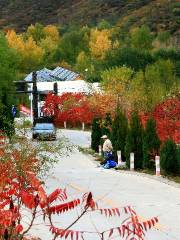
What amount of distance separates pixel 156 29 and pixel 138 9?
3004 centimetres

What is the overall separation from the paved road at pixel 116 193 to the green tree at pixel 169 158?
87cm

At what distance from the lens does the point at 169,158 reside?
2680 centimetres

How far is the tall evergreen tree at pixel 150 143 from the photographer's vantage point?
29625 mm

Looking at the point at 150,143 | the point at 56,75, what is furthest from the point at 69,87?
the point at 150,143

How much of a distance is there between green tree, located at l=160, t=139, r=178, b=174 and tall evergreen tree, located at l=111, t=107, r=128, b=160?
7206 mm

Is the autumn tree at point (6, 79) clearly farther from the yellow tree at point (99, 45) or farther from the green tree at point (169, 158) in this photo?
the yellow tree at point (99, 45)

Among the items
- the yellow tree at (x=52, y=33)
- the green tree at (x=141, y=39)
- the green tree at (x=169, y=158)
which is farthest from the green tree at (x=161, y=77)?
the yellow tree at (x=52, y=33)

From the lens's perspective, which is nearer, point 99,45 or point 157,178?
point 157,178

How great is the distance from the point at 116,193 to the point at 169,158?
5.09 meters

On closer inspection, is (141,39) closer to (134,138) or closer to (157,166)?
(134,138)

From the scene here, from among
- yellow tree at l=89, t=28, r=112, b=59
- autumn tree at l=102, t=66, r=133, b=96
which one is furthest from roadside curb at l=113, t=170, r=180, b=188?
yellow tree at l=89, t=28, r=112, b=59

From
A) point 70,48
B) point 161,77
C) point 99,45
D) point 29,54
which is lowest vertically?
point 161,77

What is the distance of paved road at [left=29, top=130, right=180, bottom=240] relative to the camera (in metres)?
15.7

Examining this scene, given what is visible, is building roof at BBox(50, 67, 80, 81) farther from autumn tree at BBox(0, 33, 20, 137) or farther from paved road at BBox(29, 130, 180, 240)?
paved road at BBox(29, 130, 180, 240)
